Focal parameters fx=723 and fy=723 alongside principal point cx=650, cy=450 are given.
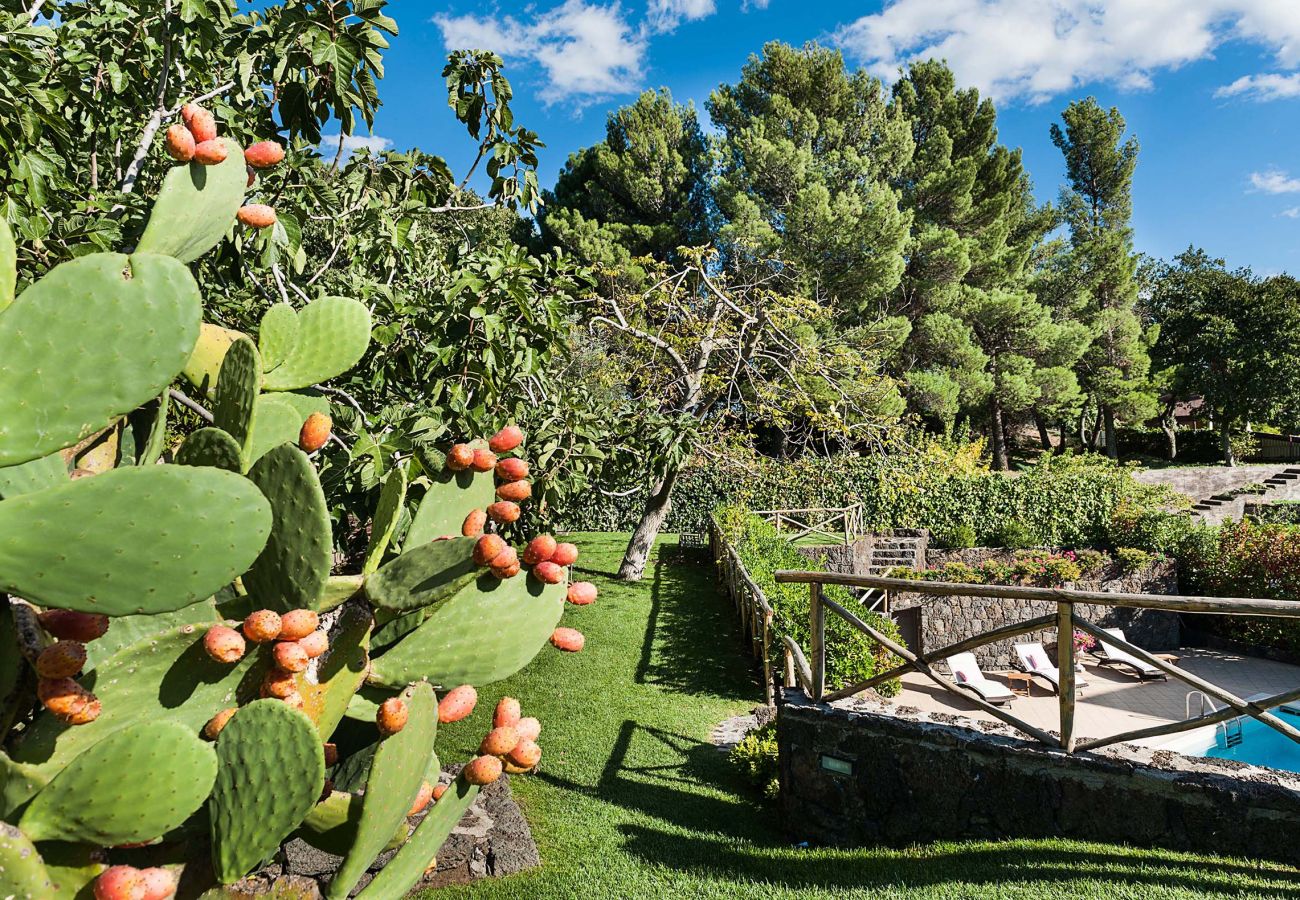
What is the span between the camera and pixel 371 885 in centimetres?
132

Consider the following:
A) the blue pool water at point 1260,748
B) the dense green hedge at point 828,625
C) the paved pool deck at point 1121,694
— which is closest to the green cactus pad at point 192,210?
the dense green hedge at point 828,625

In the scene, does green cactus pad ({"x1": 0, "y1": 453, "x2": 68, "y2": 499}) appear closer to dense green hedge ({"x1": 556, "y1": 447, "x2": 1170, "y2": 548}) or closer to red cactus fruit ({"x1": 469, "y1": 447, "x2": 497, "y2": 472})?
red cactus fruit ({"x1": 469, "y1": 447, "x2": 497, "y2": 472})

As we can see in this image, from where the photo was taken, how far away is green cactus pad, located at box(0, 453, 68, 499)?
1.16 metres

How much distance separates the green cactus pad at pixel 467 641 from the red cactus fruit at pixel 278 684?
0.94ft

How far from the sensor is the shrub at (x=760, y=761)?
5.39 metres

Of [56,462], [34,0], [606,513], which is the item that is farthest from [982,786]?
[606,513]

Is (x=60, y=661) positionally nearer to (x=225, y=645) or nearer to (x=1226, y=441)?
(x=225, y=645)

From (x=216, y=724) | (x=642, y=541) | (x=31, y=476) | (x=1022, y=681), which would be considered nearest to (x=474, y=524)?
(x=216, y=724)

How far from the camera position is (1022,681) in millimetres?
10922

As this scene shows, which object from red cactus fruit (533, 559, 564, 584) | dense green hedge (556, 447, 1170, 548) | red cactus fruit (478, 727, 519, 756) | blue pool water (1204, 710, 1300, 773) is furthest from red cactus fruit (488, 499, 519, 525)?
dense green hedge (556, 447, 1170, 548)

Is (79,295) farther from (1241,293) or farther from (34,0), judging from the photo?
(1241,293)

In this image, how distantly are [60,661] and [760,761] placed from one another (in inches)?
210

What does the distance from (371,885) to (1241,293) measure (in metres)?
39.2

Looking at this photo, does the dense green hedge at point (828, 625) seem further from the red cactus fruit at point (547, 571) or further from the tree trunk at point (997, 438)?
the tree trunk at point (997, 438)
